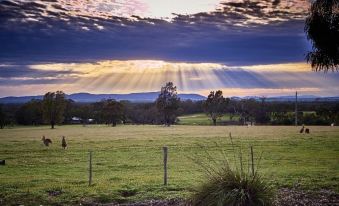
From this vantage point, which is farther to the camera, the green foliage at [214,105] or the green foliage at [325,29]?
the green foliage at [214,105]

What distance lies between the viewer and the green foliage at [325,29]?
19.5m

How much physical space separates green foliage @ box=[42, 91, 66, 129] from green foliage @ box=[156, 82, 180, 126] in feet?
116

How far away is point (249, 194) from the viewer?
36.8 ft

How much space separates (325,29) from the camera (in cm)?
1978

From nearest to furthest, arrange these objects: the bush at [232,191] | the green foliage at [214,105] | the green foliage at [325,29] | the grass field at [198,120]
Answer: the bush at [232,191] → the green foliage at [325,29] → the grass field at [198,120] → the green foliage at [214,105]

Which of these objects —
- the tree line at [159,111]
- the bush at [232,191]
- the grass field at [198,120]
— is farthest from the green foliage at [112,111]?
the bush at [232,191]

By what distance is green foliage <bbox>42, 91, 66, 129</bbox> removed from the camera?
11456 cm

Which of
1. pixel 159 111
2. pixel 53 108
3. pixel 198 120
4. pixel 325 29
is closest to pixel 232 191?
pixel 325 29

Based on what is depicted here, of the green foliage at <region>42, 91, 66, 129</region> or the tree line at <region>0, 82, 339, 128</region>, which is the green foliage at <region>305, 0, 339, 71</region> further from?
the green foliage at <region>42, 91, 66, 129</region>

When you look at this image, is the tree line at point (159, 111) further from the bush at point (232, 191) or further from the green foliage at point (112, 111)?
the bush at point (232, 191)

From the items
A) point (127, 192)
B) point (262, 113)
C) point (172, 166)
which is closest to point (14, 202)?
point (127, 192)

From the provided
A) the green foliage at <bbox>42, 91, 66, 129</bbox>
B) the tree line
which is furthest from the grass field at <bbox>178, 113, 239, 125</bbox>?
the green foliage at <bbox>42, 91, 66, 129</bbox>

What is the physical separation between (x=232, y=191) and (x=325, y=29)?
11.6 m

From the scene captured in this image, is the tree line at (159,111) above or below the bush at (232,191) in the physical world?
above
